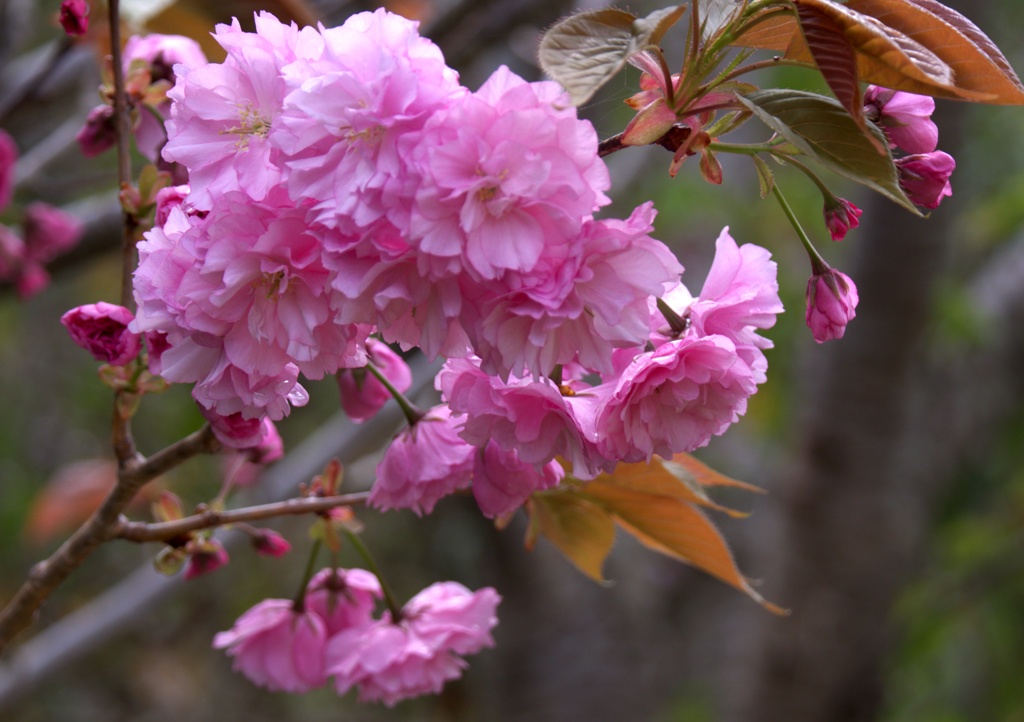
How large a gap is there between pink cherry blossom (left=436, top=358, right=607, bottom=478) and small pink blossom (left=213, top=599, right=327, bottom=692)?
0.36 meters

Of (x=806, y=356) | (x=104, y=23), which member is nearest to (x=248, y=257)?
(x=104, y=23)

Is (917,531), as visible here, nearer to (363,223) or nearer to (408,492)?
(408,492)

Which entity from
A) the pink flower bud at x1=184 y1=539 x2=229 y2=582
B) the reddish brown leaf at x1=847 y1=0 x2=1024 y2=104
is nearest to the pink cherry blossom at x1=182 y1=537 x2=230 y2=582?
the pink flower bud at x1=184 y1=539 x2=229 y2=582

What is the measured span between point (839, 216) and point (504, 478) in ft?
0.86

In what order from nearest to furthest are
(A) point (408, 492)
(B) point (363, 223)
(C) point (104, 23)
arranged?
(B) point (363, 223)
(A) point (408, 492)
(C) point (104, 23)

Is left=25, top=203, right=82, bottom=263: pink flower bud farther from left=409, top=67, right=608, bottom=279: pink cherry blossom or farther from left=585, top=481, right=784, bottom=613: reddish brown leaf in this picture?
left=409, top=67, right=608, bottom=279: pink cherry blossom

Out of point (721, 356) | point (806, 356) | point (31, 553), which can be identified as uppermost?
point (721, 356)

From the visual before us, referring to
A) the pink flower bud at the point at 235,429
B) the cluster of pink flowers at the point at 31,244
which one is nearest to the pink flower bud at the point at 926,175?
the pink flower bud at the point at 235,429

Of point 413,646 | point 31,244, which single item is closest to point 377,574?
point 413,646

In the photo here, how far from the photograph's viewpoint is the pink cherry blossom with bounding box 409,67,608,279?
17.7 inches

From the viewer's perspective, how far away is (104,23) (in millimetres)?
1425

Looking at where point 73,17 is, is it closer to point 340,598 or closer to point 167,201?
point 167,201

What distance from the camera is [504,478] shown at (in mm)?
615

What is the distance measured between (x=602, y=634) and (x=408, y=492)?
2.55m
